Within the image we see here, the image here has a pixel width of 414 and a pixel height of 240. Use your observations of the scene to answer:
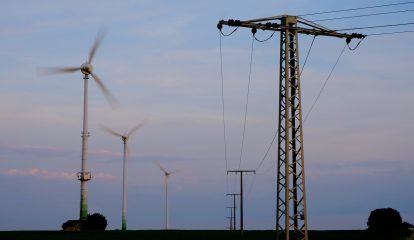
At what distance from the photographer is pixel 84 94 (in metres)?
131

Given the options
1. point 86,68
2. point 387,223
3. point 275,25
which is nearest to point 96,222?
point 86,68

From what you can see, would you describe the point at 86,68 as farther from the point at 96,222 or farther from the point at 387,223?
the point at 387,223

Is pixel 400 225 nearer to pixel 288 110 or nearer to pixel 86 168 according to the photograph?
pixel 86 168

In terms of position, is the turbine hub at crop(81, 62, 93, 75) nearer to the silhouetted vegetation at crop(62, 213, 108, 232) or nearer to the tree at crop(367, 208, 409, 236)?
the silhouetted vegetation at crop(62, 213, 108, 232)

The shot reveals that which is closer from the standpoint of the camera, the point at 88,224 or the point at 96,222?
the point at 88,224

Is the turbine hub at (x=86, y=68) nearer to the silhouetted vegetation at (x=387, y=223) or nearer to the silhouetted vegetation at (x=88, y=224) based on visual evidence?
the silhouetted vegetation at (x=88, y=224)

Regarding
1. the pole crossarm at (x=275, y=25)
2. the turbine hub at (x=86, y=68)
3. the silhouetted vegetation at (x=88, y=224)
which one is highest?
the turbine hub at (x=86, y=68)

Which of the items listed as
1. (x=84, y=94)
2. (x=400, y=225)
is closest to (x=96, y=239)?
(x=84, y=94)

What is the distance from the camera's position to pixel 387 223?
422 ft

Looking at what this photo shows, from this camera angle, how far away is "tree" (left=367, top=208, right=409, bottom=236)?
127 m

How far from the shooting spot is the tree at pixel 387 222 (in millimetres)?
126688

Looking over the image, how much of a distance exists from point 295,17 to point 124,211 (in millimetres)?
96428

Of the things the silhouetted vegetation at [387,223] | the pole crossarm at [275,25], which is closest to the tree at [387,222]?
the silhouetted vegetation at [387,223]

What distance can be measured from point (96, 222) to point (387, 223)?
199ft
